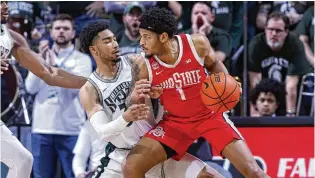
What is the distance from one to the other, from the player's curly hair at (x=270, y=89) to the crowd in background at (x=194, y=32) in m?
0.01

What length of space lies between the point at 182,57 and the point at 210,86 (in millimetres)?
351

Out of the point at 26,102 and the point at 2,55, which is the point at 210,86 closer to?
the point at 2,55

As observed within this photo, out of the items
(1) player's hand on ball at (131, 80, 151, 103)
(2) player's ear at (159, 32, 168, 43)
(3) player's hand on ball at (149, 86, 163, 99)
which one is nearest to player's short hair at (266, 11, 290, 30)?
(2) player's ear at (159, 32, 168, 43)

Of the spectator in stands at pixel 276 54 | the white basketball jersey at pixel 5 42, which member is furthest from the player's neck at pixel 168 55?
the spectator in stands at pixel 276 54

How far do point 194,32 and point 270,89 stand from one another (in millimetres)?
1083

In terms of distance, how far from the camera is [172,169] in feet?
19.5

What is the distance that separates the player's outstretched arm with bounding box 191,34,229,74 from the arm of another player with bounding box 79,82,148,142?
2.37 feet

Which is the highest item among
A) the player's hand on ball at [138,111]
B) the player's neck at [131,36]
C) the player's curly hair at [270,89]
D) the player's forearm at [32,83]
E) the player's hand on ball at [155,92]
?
the player's hand on ball at [155,92]

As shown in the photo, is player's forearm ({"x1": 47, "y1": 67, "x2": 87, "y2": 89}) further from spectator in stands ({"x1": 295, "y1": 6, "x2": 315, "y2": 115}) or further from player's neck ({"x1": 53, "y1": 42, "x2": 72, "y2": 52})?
spectator in stands ({"x1": 295, "y1": 6, "x2": 315, "y2": 115})

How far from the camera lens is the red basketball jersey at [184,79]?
19.0 feet

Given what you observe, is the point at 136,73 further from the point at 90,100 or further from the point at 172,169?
the point at 172,169

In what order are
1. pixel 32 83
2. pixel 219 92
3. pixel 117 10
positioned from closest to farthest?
pixel 219 92, pixel 32 83, pixel 117 10

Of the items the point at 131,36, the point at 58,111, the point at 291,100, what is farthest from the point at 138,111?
the point at 291,100

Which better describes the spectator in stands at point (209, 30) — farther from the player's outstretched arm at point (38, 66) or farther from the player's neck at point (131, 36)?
the player's outstretched arm at point (38, 66)
